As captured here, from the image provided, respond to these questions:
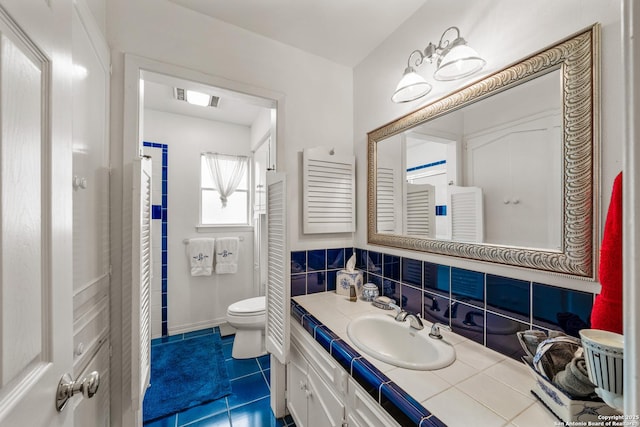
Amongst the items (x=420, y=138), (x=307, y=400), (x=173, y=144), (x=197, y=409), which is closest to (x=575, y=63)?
(x=420, y=138)

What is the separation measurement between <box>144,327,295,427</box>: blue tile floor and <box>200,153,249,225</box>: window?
1595 mm

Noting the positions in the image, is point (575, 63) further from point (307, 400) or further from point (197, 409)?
point (197, 409)

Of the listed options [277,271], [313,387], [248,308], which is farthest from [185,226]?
[313,387]

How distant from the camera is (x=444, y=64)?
103 cm

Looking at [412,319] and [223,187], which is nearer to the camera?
[412,319]

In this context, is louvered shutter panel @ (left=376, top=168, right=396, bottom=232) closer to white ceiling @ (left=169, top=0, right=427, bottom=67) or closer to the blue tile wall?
white ceiling @ (left=169, top=0, right=427, bottom=67)

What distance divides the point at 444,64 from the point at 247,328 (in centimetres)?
229

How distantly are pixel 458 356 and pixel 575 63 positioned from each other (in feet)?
3.51

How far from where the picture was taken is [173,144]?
2613 millimetres

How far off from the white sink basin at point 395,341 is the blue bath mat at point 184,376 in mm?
1230

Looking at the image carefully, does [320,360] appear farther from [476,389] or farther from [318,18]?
[318,18]

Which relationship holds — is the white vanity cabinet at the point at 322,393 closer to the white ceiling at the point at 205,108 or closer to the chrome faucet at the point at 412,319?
the chrome faucet at the point at 412,319

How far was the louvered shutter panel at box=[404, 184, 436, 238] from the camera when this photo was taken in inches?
50.7

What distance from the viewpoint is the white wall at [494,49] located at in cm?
72
